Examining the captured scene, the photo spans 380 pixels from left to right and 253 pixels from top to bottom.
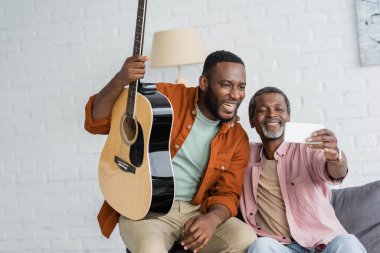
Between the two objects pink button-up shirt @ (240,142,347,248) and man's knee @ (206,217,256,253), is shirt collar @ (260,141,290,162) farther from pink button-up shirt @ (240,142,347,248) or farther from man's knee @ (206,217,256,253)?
man's knee @ (206,217,256,253)

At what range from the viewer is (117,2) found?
3.58 meters

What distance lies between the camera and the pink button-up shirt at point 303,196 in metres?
2.00

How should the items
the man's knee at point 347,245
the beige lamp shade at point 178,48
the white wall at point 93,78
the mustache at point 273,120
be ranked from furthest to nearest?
the white wall at point 93,78 < the beige lamp shade at point 178,48 < the mustache at point 273,120 < the man's knee at point 347,245

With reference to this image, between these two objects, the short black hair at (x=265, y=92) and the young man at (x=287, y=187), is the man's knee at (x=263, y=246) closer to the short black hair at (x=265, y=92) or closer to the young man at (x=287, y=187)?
the young man at (x=287, y=187)

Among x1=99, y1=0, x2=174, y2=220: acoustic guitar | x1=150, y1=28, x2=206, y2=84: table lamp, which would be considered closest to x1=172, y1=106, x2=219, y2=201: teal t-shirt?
x1=99, y1=0, x2=174, y2=220: acoustic guitar

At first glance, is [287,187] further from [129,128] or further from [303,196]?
[129,128]

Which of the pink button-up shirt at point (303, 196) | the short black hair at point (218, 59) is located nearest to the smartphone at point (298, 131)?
the pink button-up shirt at point (303, 196)

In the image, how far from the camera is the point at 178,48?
3086 mm

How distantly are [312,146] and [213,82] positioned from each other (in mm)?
441

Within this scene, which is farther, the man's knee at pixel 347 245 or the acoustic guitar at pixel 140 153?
the acoustic guitar at pixel 140 153

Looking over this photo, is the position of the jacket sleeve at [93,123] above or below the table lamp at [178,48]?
below

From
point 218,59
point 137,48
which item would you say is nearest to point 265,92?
point 218,59

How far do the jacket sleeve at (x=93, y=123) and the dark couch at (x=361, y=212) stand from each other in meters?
0.50

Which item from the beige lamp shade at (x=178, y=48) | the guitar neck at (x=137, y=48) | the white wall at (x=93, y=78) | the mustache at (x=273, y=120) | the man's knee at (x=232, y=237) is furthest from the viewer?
the white wall at (x=93, y=78)
